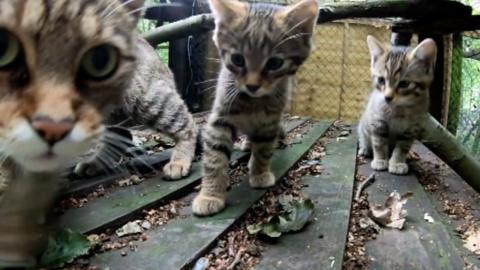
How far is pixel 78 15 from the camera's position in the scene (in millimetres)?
1002

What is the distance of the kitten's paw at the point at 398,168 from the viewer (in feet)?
9.72

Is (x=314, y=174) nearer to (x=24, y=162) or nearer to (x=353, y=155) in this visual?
(x=353, y=155)

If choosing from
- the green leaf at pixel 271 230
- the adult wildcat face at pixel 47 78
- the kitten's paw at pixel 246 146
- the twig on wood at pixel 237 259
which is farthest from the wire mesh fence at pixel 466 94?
the adult wildcat face at pixel 47 78

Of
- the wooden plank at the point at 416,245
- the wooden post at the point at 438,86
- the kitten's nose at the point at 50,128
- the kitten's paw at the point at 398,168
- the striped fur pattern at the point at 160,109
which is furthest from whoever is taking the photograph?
the wooden post at the point at 438,86

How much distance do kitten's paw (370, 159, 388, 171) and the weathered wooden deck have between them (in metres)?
0.23

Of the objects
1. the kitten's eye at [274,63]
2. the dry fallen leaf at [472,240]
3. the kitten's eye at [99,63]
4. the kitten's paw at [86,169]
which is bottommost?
the dry fallen leaf at [472,240]

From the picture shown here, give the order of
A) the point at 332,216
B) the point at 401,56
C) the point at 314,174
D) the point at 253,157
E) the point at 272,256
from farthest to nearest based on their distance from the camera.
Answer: the point at 401,56 → the point at 314,174 → the point at 253,157 → the point at 332,216 → the point at 272,256

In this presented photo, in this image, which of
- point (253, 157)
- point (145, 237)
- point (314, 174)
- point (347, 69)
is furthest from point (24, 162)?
point (347, 69)

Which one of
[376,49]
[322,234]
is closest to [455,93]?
[376,49]

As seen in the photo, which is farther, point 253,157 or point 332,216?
point 253,157

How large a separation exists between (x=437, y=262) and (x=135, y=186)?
1.26m

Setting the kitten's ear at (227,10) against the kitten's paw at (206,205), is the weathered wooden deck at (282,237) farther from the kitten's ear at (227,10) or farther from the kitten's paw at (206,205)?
the kitten's ear at (227,10)

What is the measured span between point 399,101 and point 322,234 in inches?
53.5

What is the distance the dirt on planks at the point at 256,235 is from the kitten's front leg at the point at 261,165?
0.05 meters
